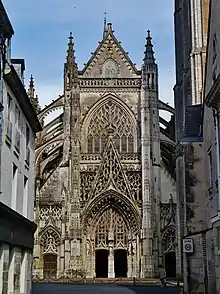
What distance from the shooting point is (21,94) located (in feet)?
56.7

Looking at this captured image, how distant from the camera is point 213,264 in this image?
16750 mm

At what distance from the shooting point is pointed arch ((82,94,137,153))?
4462 centimetres

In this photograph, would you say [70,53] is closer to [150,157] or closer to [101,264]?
[150,157]

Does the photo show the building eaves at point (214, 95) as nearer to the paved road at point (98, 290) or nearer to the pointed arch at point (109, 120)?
the paved road at point (98, 290)

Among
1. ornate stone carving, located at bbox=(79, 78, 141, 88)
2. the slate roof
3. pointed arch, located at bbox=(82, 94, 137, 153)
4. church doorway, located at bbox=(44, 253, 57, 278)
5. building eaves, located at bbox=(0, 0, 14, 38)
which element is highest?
ornate stone carving, located at bbox=(79, 78, 141, 88)

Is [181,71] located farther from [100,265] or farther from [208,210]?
[208,210]

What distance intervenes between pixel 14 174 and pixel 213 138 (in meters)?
6.51

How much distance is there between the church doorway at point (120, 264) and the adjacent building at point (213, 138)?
24.7 metres

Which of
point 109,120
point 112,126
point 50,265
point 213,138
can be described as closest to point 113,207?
point 50,265

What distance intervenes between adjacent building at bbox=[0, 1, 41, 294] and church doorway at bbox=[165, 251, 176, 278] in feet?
73.5

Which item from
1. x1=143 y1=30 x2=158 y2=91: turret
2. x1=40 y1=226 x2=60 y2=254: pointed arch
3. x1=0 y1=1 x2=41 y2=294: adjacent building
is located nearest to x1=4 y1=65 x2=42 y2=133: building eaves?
x1=0 y1=1 x2=41 y2=294: adjacent building

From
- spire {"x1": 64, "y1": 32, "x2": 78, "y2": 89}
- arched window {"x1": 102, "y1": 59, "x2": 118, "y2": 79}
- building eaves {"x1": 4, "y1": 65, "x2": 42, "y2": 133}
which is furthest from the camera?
arched window {"x1": 102, "y1": 59, "x2": 118, "y2": 79}

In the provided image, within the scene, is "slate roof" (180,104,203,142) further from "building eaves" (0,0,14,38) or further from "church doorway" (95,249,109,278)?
"church doorway" (95,249,109,278)

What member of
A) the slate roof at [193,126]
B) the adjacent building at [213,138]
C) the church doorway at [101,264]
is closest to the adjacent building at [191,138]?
the slate roof at [193,126]
